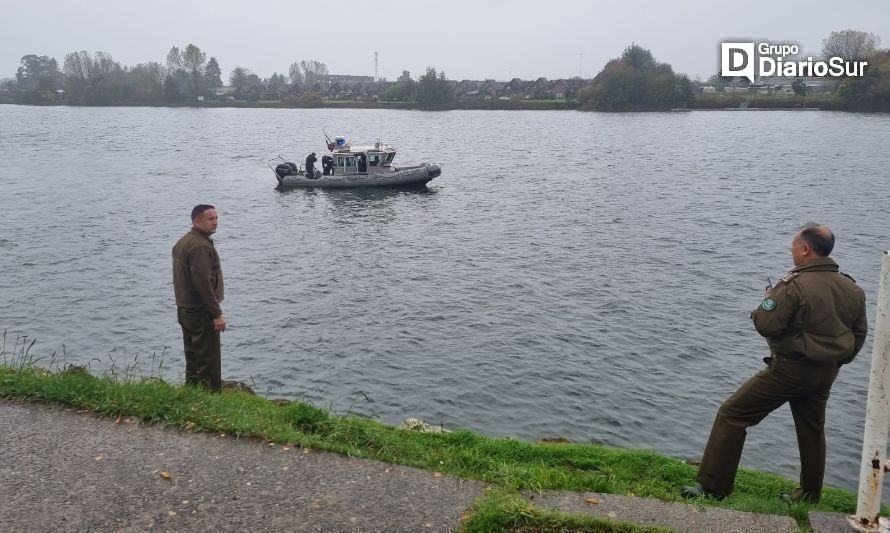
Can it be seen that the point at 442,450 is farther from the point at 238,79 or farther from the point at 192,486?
the point at 238,79

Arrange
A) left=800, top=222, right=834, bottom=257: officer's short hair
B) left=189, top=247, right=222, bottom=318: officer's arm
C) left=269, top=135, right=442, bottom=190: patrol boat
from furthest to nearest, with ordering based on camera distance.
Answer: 1. left=269, top=135, right=442, bottom=190: patrol boat
2. left=189, top=247, right=222, bottom=318: officer's arm
3. left=800, top=222, right=834, bottom=257: officer's short hair

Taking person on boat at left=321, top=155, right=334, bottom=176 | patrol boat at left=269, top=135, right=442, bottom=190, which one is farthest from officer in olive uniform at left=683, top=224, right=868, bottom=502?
person on boat at left=321, top=155, right=334, bottom=176

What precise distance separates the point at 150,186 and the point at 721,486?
41.6 meters

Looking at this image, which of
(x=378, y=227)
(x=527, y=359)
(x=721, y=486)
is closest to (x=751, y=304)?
(x=527, y=359)

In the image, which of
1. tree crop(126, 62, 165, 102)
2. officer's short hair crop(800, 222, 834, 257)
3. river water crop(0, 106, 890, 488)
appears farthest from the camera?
tree crop(126, 62, 165, 102)

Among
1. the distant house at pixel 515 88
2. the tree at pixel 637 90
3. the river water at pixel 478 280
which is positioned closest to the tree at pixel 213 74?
the distant house at pixel 515 88

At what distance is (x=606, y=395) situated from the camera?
1380cm

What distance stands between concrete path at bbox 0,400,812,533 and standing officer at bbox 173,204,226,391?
1.87 meters

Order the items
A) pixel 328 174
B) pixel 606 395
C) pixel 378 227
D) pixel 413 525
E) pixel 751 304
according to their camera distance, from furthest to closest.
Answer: pixel 328 174 < pixel 378 227 < pixel 751 304 < pixel 606 395 < pixel 413 525

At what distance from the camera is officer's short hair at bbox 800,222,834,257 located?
19.4ft

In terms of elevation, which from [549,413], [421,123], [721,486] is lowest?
[549,413]

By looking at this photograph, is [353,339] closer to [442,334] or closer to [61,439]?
[442,334]

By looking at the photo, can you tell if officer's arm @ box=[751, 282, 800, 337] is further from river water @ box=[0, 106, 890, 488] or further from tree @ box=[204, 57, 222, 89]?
tree @ box=[204, 57, 222, 89]

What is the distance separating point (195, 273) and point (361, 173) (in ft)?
110
